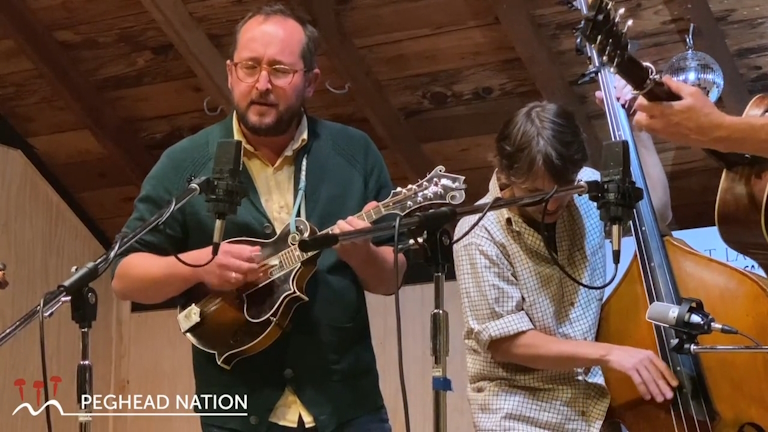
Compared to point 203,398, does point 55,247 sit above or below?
above

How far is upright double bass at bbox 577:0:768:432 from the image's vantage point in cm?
166

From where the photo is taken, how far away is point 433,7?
9.55 feet

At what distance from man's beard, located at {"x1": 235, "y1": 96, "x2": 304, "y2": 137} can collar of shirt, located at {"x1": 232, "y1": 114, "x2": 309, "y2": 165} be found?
0.09 feet

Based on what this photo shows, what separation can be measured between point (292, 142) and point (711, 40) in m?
1.36

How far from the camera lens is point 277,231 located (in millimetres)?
1917

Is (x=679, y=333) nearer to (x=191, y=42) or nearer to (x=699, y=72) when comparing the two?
(x=699, y=72)

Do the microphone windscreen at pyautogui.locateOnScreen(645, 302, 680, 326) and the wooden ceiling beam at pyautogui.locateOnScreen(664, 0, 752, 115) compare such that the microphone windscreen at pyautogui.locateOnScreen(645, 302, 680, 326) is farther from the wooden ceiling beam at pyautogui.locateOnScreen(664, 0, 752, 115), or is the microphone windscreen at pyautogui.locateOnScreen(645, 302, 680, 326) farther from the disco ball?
the wooden ceiling beam at pyautogui.locateOnScreen(664, 0, 752, 115)

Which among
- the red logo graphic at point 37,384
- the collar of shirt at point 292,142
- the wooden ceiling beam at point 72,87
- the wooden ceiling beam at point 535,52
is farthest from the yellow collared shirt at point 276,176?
the red logo graphic at point 37,384

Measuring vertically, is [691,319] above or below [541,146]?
below

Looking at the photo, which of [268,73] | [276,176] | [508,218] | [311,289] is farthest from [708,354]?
[268,73]

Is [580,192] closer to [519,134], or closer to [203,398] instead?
[519,134]

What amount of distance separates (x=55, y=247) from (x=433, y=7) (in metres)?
1.79

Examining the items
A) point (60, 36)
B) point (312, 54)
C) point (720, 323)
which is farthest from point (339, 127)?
point (60, 36)

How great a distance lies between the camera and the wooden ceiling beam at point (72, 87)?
126 inches
